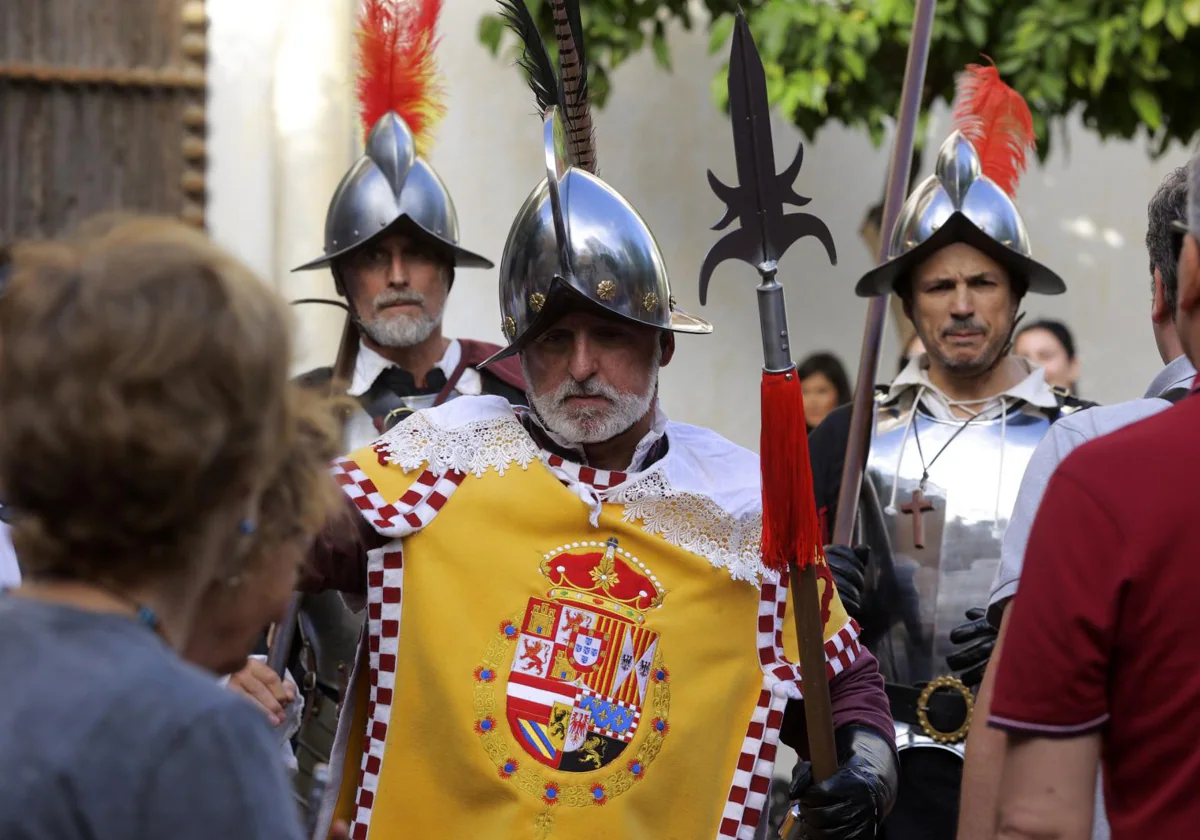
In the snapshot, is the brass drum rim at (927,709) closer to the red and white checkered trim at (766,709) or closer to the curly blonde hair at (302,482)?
the red and white checkered trim at (766,709)

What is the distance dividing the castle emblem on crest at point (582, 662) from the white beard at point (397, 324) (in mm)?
2115

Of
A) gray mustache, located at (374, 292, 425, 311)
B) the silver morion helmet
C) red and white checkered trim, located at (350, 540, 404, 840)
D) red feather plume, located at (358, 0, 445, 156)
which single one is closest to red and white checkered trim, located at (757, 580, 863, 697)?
red and white checkered trim, located at (350, 540, 404, 840)

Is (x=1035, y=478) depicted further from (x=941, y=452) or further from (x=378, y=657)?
(x=941, y=452)

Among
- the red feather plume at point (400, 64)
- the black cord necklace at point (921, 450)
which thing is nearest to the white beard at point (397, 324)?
the red feather plume at point (400, 64)

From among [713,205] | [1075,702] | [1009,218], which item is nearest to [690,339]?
[713,205]

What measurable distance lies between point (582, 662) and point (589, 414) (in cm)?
46

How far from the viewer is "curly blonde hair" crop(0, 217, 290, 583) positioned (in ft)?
4.79

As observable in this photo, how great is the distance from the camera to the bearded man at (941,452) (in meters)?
4.43

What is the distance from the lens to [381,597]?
116 inches

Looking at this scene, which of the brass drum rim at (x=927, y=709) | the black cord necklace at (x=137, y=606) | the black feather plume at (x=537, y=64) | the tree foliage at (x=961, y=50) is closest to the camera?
the black cord necklace at (x=137, y=606)

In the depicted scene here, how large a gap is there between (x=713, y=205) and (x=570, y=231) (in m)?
5.13

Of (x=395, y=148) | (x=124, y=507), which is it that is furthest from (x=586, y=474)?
(x=395, y=148)

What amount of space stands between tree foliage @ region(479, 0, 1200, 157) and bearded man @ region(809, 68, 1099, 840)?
1.57 m

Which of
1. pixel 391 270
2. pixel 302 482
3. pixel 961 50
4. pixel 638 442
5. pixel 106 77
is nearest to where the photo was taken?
pixel 302 482
